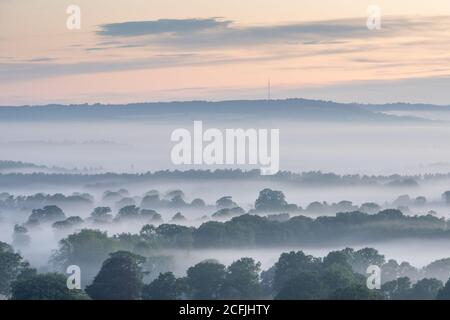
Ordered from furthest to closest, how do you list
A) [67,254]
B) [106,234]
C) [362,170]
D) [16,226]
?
[362,170]
[16,226]
[106,234]
[67,254]

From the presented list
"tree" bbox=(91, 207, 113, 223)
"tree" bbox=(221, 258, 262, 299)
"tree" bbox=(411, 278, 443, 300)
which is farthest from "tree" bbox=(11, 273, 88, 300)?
"tree" bbox=(91, 207, 113, 223)

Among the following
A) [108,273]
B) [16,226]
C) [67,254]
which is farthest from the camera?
[16,226]

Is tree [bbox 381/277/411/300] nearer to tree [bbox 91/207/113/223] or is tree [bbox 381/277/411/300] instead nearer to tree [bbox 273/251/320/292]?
tree [bbox 273/251/320/292]

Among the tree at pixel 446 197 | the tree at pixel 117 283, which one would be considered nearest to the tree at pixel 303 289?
the tree at pixel 117 283

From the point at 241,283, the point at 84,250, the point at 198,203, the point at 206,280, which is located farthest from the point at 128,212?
the point at 241,283

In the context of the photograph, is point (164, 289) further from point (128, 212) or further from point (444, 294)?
point (128, 212)
